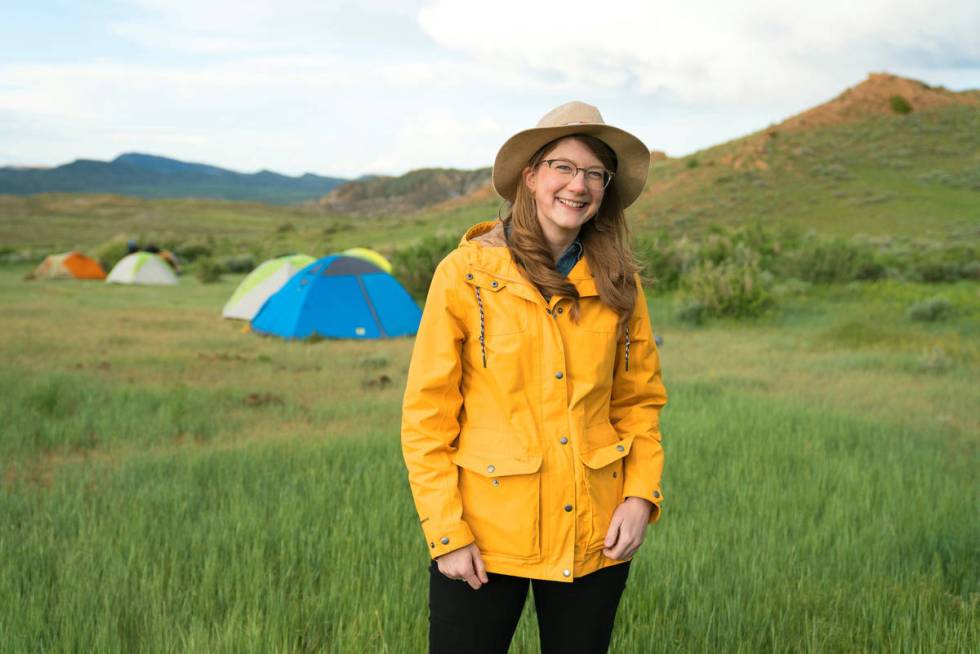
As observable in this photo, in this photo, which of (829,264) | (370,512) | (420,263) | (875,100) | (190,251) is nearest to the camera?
(370,512)

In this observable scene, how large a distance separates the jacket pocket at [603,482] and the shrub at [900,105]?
165 feet

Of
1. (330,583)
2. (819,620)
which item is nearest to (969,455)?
(819,620)

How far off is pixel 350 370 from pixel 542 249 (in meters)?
8.06

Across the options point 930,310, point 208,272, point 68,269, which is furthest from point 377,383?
point 68,269

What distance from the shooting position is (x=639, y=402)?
2.25 m

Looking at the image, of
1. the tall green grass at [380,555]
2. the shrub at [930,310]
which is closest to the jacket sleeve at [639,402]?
the tall green grass at [380,555]

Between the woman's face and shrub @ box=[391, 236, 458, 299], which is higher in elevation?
the woman's face

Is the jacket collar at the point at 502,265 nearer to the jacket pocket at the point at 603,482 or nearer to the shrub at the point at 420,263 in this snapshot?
the jacket pocket at the point at 603,482

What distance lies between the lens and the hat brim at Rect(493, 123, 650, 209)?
2.03 m

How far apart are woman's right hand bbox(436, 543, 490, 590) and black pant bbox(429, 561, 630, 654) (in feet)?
0.26

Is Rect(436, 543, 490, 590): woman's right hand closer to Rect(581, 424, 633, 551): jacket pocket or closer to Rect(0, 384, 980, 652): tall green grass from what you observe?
Rect(581, 424, 633, 551): jacket pocket

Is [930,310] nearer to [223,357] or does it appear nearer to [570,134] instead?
[223,357]

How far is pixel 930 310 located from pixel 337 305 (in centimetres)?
983

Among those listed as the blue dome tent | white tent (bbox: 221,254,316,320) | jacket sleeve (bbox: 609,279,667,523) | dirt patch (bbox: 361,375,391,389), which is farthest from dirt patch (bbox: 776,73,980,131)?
jacket sleeve (bbox: 609,279,667,523)
